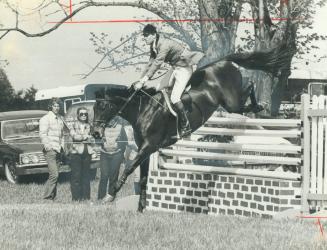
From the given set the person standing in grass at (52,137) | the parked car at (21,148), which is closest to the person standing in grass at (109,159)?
the person standing in grass at (52,137)

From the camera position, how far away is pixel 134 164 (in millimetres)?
11320

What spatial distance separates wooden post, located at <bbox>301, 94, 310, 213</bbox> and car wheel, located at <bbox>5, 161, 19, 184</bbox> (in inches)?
388

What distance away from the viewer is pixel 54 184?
49.2 feet

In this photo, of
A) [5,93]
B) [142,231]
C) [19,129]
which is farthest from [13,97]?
[142,231]

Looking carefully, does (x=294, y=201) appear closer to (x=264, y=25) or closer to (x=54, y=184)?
(x=54, y=184)

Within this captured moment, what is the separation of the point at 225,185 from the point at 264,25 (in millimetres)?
7797

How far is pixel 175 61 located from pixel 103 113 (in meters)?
1.29

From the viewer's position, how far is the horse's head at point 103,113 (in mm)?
11469

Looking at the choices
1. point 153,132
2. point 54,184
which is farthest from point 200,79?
point 54,184

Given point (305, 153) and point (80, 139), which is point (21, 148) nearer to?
point (80, 139)

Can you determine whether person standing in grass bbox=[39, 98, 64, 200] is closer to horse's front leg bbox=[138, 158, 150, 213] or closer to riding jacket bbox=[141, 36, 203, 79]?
horse's front leg bbox=[138, 158, 150, 213]

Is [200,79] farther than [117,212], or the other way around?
[200,79]

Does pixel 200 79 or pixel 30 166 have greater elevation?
pixel 200 79

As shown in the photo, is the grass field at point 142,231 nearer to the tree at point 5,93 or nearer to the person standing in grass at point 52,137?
the person standing in grass at point 52,137
